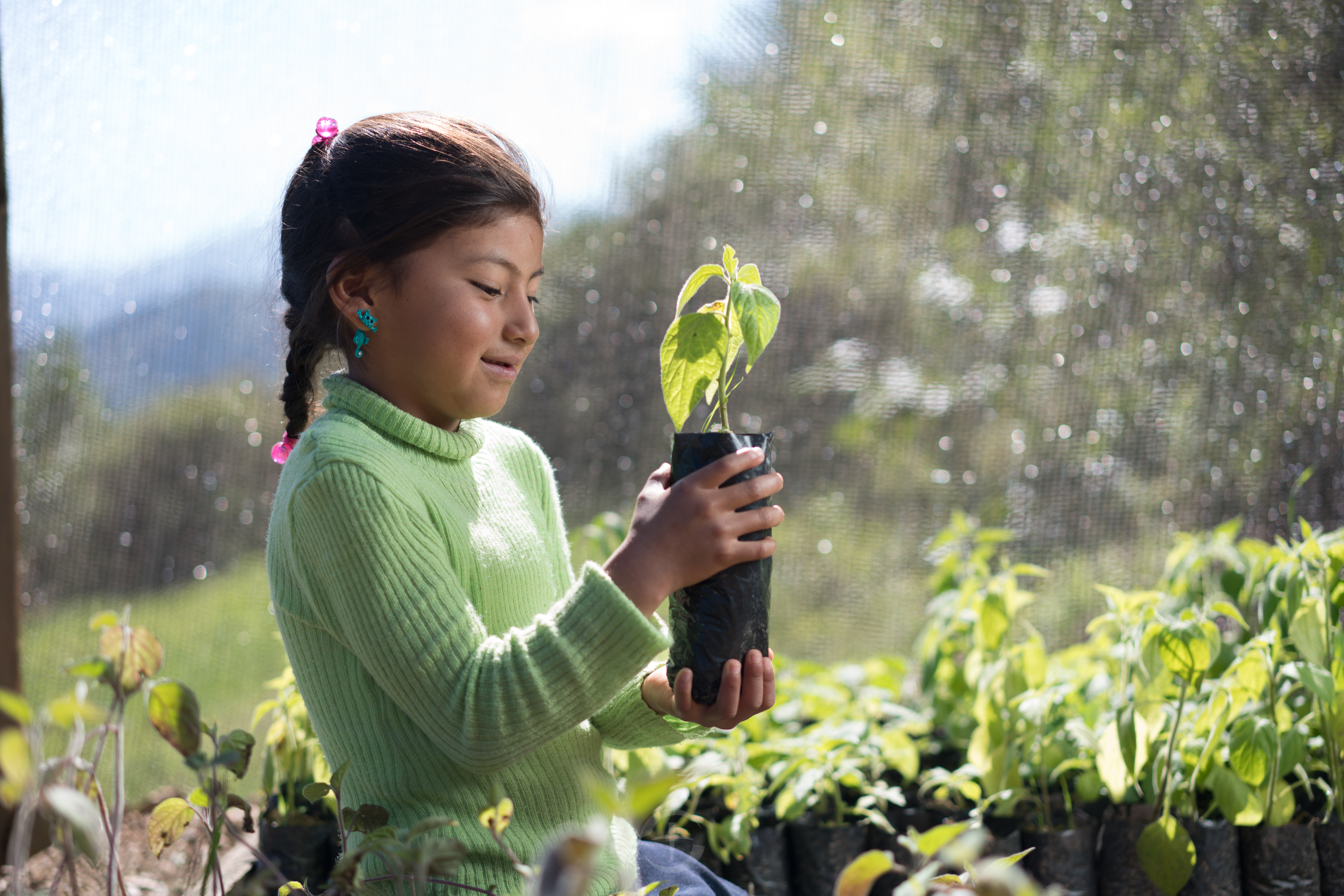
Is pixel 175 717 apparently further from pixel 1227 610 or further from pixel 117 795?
pixel 1227 610

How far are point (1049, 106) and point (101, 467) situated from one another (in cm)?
168

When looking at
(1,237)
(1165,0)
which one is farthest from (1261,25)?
(1,237)

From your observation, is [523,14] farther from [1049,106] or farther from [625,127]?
[1049,106]

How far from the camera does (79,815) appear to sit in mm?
276

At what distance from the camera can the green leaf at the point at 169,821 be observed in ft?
1.80

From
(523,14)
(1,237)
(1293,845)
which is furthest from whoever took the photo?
(523,14)

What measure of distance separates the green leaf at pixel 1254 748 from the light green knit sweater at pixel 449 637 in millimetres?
584

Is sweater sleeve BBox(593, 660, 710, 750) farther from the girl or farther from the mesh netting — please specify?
the mesh netting

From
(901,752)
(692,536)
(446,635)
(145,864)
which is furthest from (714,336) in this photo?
(145,864)

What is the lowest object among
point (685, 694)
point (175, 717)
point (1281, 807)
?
point (1281, 807)

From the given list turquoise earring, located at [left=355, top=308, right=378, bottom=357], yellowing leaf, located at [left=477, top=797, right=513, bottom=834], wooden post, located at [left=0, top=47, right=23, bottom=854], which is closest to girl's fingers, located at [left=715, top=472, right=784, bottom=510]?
yellowing leaf, located at [left=477, top=797, right=513, bottom=834]

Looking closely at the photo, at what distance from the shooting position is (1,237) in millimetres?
1495

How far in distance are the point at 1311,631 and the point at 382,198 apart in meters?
0.96

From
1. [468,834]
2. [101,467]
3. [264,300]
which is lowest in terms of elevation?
[468,834]
